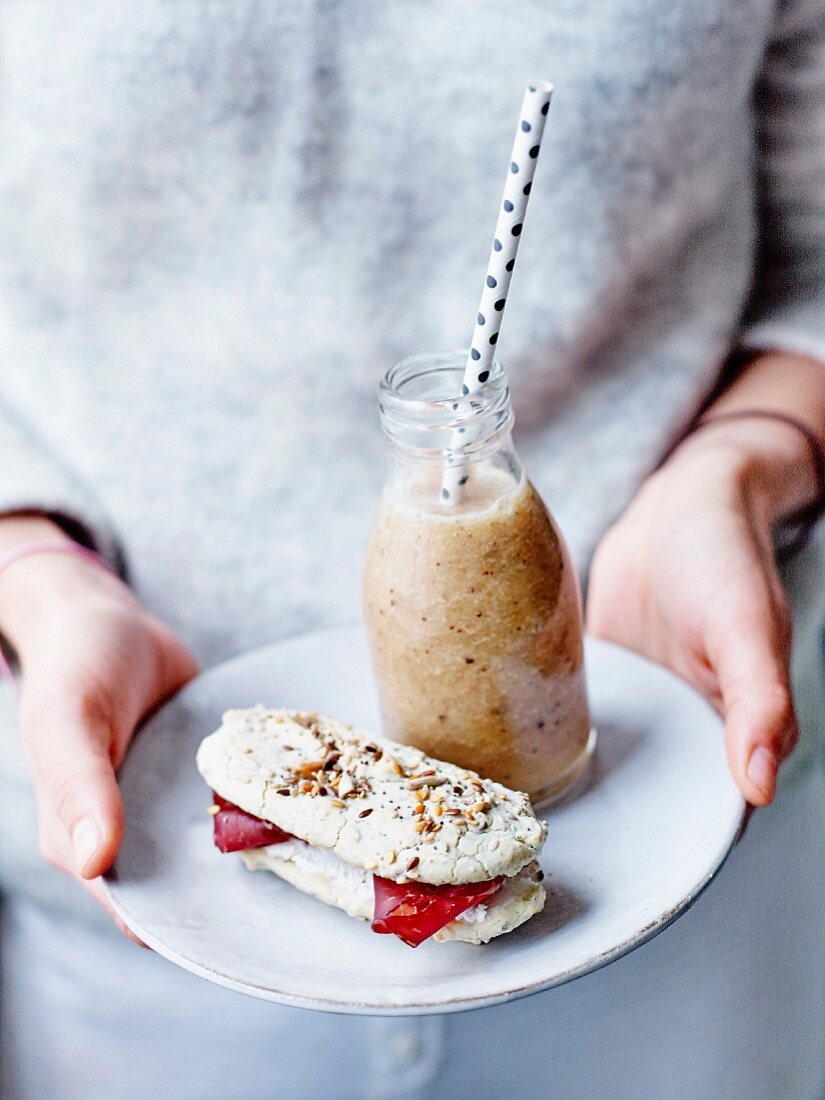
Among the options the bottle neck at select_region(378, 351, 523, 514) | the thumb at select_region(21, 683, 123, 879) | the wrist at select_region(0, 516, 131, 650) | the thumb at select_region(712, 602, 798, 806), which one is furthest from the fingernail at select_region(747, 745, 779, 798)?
the wrist at select_region(0, 516, 131, 650)

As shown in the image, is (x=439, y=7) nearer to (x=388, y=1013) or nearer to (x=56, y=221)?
(x=56, y=221)

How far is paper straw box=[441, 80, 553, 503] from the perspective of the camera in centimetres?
A: 66

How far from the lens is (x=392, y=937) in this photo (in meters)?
0.73

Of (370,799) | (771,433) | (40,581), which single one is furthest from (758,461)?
(40,581)

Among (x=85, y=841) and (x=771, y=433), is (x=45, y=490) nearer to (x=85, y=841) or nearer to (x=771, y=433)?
(x=85, y=841)

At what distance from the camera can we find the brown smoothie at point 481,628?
791 mm

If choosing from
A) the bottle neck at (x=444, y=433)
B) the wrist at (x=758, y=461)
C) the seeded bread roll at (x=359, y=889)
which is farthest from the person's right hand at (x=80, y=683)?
the wrist at (x=758, y=461)

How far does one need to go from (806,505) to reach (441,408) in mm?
545

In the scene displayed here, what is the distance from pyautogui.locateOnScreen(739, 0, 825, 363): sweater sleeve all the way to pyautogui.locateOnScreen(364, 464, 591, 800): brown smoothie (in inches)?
20.5

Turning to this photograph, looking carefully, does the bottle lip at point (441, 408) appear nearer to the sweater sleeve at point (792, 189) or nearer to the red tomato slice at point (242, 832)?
the red tomato slice at point (242, 832)

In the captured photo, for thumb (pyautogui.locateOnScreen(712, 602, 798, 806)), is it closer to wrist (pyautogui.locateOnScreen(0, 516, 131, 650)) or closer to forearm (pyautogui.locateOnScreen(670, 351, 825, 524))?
forearm (pyautogui.locateOnScreen(670, 351, 825, 524))

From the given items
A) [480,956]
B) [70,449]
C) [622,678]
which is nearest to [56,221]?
[70,449]

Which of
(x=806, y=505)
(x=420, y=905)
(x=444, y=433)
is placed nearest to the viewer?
(x=420, y=905)

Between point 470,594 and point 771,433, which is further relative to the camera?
point 771,433
